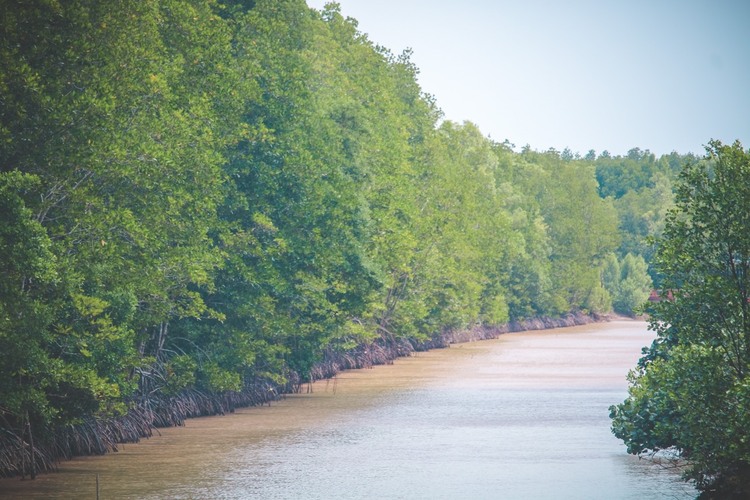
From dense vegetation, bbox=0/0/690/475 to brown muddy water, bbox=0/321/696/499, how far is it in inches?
61.3

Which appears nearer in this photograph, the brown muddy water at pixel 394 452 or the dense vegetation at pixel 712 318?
the dense vegetation at pixel 712 318

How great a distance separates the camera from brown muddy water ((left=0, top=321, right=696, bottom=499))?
23.2 meters

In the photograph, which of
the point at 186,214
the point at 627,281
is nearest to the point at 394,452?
the point at 186,214

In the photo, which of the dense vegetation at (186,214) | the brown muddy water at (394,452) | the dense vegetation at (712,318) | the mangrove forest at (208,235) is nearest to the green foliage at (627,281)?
the dense vegetation at (186,214)

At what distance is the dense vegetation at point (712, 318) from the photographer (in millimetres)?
19219

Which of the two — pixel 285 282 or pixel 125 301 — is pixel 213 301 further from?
pixel 125 301

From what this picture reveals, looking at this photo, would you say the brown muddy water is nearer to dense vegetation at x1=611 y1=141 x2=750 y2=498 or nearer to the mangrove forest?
the mangrove forest

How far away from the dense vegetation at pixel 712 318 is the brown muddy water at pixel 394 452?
3.50 meters

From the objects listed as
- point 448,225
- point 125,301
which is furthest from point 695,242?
point 448,225

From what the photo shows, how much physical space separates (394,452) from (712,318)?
1076 centimetres

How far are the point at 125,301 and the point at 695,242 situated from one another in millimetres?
12990

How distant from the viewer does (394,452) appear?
93.6 ft

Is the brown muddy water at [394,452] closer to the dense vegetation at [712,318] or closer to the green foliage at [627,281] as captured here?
the dense vegetation at [712,318]

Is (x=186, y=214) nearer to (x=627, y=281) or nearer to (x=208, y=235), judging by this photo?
(x=208, y=235)
